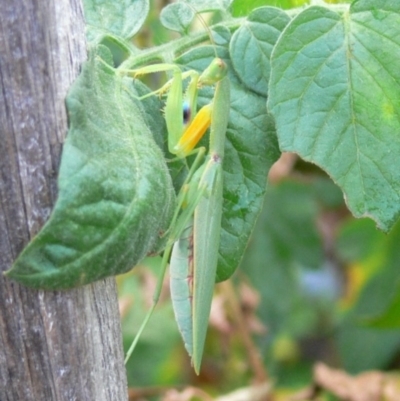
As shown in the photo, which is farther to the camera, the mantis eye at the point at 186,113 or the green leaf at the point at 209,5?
the green leaf at the point at 209,5

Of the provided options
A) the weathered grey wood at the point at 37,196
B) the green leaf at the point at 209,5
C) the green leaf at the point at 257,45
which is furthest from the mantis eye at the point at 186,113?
the weathered grey wood at the point at 37,196

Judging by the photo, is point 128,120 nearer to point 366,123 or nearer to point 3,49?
point 3,49

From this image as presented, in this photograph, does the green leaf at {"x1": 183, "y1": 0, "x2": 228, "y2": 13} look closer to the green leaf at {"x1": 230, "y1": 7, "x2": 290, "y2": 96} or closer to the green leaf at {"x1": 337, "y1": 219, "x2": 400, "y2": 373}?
the green leaf at {"x1": 230, "y1": 7, "x2": 290, "y2": 96}

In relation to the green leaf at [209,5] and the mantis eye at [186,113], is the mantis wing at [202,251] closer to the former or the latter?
the mantis eye at [186,113]

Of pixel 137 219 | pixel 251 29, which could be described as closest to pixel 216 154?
pixel 251 29

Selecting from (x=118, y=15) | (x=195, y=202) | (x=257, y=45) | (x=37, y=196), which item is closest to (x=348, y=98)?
(x=257, y=45)

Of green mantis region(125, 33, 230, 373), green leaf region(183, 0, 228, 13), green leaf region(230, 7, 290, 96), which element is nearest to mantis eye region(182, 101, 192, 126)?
green mantis region(125, 33, 230, 373)
